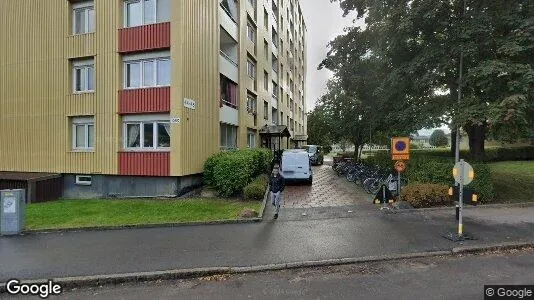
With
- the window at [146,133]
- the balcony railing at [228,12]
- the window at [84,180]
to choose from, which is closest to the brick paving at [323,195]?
the window at [146,133]

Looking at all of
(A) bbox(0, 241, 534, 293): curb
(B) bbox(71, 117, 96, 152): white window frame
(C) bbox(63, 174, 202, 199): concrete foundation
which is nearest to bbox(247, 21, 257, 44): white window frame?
(B) bbox(71, 117, 96, 152): white window frame

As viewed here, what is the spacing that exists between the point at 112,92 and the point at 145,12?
3.68 metres

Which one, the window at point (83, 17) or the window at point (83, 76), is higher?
the window at point (83, 17)

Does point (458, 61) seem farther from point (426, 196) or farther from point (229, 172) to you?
point (229, 172)

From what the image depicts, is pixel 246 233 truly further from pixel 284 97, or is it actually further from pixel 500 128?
pixel 284 97

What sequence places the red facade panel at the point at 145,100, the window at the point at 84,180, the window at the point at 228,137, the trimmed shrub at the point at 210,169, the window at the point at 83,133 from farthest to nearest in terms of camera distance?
the window at the point at 228,137, the window at the point at 83,133, the window at the point at 84,180, the trimmed shrub at the point at 210,169, the red facade panel at the point at 145,100

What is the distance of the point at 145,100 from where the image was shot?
14.5 m

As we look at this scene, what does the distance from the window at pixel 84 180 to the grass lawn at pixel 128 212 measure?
6.07 ft

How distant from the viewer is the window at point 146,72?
47.7ft

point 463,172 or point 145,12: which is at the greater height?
point 145,12

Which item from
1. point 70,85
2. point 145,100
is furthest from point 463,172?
point 70,85

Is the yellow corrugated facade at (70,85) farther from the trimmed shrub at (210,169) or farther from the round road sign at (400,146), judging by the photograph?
the round road sign at (400,146)

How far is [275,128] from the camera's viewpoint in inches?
1035

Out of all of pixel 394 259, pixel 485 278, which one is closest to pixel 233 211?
pixel 394 259
